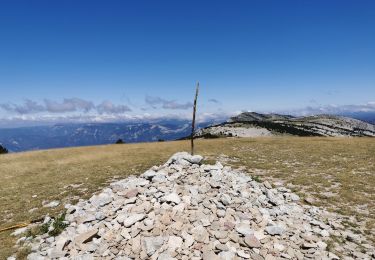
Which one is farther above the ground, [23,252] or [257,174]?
[257,174]

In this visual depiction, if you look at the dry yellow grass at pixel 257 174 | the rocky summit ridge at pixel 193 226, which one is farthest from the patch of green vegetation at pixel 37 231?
the dry yellow grass at pixel 257 174

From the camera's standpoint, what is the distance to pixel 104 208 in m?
16.2

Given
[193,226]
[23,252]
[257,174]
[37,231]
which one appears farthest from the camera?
[257,174]

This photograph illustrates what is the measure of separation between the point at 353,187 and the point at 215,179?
11.7m

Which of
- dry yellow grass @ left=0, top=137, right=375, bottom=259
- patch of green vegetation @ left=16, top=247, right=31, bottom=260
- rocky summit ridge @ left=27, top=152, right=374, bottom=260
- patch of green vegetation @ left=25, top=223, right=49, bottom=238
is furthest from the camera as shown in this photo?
dry yellow grass @ left=0, top=137, right=375, bottom=259

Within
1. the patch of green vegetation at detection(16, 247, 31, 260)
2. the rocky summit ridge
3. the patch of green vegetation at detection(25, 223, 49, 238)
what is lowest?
the patch of green vegetation at detection(16, 247, 31, 260)

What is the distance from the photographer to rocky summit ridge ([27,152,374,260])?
1266 centimetres

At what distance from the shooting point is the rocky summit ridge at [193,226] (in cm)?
1266

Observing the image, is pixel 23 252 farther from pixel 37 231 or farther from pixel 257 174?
pixel 257 174

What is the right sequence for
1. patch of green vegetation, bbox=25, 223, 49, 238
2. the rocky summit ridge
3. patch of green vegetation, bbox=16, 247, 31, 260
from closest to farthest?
the rocky summit ridge, patch of green vegetation, bbox=16, 247, 31, 260, patch of green vegetation, bbox=25, 223, 49, 238

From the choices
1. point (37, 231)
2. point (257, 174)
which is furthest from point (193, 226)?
point (257, 174)

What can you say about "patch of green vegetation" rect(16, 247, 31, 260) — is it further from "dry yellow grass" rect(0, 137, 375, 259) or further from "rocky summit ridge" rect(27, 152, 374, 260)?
"dry yellow grass" rect(0, 137, 375, 259)

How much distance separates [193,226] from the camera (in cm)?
1373

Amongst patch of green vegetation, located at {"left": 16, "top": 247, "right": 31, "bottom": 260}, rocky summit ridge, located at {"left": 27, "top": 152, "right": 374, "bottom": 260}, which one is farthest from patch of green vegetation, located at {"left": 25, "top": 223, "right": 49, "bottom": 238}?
patch of green vegetation, located at {"left": 16, "top": 247, "right": 31, "bottom": 260}
